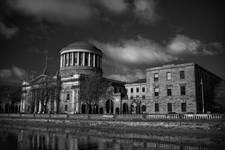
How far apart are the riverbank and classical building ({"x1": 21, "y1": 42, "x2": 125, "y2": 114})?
11.1 m

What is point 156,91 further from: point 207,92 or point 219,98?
point 219,98

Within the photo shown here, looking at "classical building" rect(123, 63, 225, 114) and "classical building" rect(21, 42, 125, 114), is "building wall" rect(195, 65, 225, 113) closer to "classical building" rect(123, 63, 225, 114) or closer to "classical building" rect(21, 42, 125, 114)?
"classical building" rect(123, 63, 225, 114)

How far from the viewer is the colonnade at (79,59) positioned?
88250 mm

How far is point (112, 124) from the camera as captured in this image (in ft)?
138

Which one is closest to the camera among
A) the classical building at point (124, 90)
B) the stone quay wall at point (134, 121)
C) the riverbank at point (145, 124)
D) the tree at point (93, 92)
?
the riverbank at point (145, 124)

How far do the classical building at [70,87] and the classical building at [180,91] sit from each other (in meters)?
19.3

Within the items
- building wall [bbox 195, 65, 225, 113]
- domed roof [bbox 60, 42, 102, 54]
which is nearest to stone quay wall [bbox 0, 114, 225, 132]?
building wall [bbox 195, 65, 225, 113]

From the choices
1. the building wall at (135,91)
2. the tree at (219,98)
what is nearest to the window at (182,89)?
the tree at (219,98)

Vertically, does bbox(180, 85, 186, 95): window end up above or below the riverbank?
above

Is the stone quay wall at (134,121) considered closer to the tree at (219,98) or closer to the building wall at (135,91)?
the tree at (219,98)

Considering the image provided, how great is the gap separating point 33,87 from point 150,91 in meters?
50.2

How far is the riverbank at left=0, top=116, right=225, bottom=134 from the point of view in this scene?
3111cm

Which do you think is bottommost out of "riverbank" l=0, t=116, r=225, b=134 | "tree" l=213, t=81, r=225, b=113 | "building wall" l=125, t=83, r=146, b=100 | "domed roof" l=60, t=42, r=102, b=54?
"riverbank" l=0, t=116, r=225, b=134

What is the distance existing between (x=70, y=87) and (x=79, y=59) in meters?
15.3
